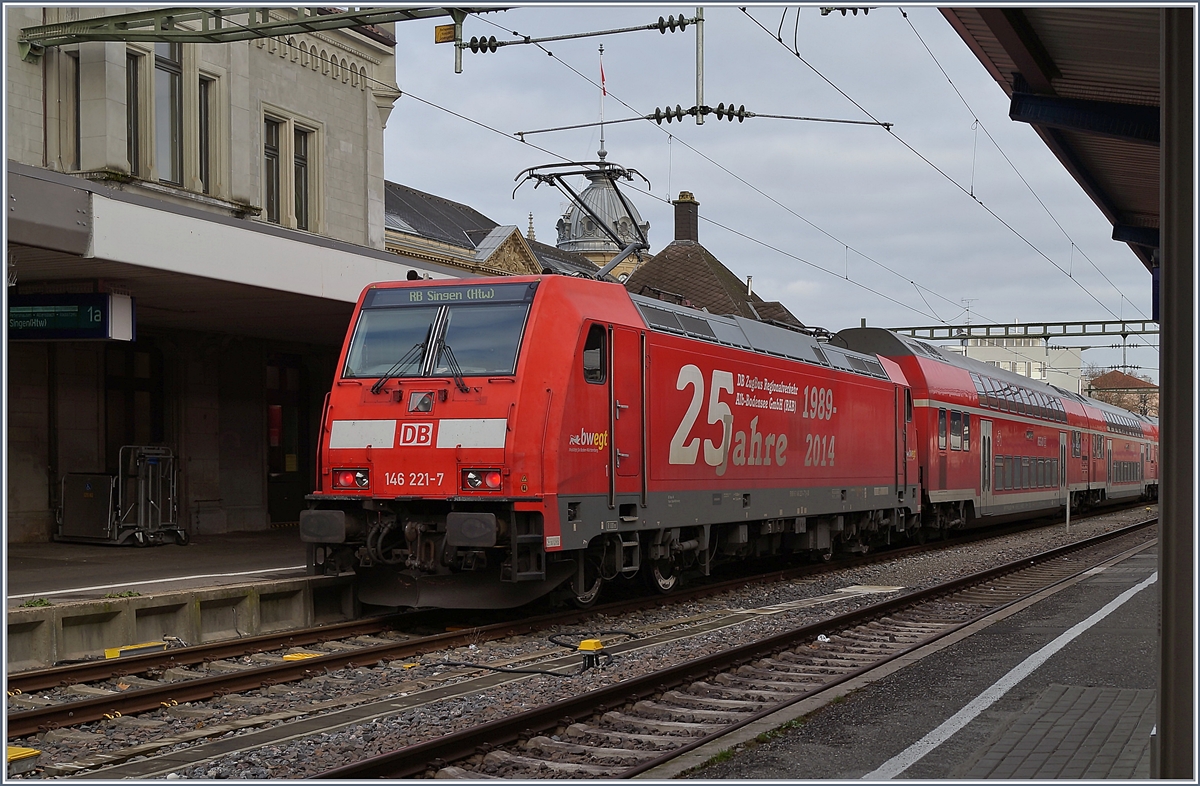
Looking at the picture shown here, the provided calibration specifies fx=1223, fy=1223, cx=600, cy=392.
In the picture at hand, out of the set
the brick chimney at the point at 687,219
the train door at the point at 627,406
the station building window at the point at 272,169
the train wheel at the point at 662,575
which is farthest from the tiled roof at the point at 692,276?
the train door at the point at 627,406

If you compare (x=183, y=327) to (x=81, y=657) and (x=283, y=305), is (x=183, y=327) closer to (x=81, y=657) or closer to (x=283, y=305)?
(x=283, y=305)

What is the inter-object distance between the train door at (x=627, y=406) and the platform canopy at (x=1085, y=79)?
4.29 m

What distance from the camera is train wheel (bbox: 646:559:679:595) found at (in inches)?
549

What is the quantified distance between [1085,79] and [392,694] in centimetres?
794

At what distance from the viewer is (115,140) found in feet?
57.1

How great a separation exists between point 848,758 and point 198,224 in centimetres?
994

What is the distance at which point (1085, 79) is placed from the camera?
10.9m

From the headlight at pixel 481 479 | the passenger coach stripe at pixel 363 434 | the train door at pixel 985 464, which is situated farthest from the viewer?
the train door at pixel 985 464

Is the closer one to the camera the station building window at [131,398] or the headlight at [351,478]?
the headlight at [351,478]

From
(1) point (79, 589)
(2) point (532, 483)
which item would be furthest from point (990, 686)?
(1) point (79, 589)

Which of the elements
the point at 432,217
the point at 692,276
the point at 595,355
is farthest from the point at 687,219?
the point at 595,355

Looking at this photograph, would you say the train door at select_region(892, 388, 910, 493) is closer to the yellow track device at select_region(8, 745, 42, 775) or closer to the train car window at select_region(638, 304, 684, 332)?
the train car window at select_region(638, 304, 684, 332)

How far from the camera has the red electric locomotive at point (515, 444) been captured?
36.5 feet

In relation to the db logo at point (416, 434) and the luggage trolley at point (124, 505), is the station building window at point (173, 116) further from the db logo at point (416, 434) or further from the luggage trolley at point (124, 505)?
the db logo at point (416, 434)
